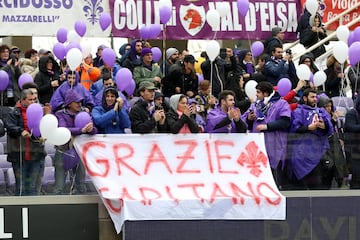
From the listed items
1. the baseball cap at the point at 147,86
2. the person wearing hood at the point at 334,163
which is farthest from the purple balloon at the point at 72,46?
the person wearing hood at the point at 334,163

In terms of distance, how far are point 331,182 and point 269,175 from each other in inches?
35.7

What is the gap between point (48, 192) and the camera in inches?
657

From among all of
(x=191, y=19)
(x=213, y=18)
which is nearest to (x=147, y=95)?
(x=213, y=18)

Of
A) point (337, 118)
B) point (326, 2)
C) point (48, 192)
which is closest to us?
point (48, 192)

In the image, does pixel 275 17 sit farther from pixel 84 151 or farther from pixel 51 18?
pixel 84 151

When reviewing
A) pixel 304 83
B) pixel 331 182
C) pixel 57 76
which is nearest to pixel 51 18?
pixel 57 76

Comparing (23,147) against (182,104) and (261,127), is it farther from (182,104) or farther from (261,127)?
(261,127)

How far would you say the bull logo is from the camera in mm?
22141

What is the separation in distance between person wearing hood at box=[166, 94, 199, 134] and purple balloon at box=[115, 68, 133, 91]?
0.85 metres

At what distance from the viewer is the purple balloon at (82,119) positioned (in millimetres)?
16484

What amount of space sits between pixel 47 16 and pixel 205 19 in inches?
105

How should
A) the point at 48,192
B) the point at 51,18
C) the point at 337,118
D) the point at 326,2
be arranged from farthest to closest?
the point at 326,2, the point at 51,18, the point at 337,118, the point at 48,192

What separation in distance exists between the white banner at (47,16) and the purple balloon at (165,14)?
1496mm

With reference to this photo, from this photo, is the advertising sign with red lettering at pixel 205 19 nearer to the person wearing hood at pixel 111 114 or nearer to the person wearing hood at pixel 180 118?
the person wearing hood at pixel 180 118
